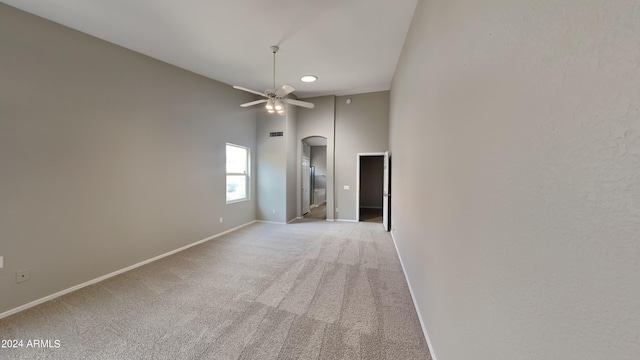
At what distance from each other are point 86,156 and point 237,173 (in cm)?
271

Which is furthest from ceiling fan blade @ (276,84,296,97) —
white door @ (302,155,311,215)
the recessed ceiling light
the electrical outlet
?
the electrical outlet

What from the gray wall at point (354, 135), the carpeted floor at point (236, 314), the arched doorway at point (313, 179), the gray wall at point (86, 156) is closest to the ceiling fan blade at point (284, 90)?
the gray wall at point (86, 156)

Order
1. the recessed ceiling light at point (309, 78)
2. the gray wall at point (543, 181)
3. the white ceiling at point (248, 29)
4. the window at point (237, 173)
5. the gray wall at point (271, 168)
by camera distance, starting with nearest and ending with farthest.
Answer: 1. the gray wall at point (543, 181)
2. the white ceiling at point (248, 29)
3. the recessed ceiling light at point (309, 78)
4. the window at point (237, 173)
5. the gray wall at point (271, 168)

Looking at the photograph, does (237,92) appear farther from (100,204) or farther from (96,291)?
(96,291)

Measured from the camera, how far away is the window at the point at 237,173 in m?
4.97

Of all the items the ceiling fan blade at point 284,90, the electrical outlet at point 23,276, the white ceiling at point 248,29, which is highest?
the white ceiling at point 248,29

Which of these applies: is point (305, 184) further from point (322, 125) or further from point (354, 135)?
point (354, 135)

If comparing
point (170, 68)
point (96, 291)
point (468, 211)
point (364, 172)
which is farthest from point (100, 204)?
point (364, 172)

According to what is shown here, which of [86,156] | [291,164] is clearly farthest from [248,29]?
[291,164]

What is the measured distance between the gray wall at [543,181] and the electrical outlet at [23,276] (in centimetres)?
405

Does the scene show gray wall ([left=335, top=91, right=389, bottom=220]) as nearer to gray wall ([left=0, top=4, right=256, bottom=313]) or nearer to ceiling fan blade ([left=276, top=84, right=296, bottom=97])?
ceiling fan blade ([left=276, top=84, right=296, bottom=97])

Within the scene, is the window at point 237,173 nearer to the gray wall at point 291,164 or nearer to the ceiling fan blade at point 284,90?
the gray wall at point 291,164

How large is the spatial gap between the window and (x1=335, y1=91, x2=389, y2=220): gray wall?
2.46 meters

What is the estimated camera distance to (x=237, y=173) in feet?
17.1
